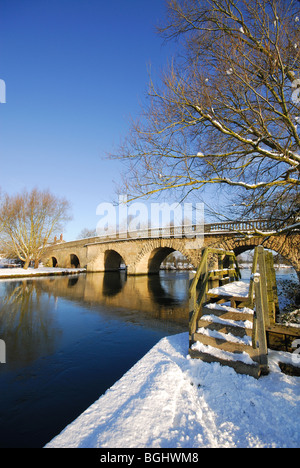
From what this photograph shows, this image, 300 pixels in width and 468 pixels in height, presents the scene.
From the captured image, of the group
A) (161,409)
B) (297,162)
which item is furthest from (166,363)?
(297,162)

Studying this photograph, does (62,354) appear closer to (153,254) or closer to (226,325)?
Result: (226,325)

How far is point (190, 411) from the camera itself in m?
2.33

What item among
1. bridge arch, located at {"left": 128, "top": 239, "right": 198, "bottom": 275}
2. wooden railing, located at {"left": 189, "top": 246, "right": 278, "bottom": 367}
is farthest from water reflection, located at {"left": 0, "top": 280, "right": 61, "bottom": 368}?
bridge arch, located at {"left": 128, "top": 239, "right": 198, "bottom": 275}

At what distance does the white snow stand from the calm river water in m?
0.90

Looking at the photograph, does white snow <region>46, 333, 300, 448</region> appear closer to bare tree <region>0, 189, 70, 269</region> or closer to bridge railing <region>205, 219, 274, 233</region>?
bridge railing <region>205, 219, 274, 233</region>

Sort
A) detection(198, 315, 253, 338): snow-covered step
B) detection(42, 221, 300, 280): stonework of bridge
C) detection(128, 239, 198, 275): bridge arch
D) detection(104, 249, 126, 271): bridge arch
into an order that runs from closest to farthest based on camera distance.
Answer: detection(198, 315, 253, 338): snow-covered step, detection(42, 221, 300, 280): stonework of bridge, detection(128, 239, 198, 275): bridge arch, detection(104, 249, 126, 271): bridge arch

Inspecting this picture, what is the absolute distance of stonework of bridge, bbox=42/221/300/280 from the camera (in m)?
12.6

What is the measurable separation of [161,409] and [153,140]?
4768 mm

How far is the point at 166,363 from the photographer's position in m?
3.27

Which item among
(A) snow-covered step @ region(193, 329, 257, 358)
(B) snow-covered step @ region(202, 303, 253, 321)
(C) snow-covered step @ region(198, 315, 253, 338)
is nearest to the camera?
(A) snow-covered step @ region(193, 329, 257, 358)

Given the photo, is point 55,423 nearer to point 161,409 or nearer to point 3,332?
point 161,409

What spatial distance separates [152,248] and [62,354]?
58.1ft

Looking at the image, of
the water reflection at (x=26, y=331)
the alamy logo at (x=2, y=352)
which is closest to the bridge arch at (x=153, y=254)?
the water reflection at (x=26, y=331)
